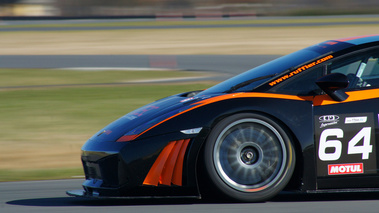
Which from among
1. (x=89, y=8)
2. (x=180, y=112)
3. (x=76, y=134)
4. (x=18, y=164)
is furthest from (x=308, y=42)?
(x=89, y=8)

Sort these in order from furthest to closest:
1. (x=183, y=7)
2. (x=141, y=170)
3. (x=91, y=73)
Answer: (x=183, y=7)
(x=91, y=73)
(x=141, y=170)

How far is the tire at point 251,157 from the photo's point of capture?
13.8ft

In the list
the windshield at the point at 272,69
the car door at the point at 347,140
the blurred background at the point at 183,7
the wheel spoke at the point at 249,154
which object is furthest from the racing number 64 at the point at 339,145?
the blurred background at the point at 183,7

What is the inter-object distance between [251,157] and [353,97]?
0.83 metres

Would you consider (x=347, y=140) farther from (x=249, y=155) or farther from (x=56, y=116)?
(x=56, y=116)

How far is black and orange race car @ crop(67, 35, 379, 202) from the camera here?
4176 millimetres

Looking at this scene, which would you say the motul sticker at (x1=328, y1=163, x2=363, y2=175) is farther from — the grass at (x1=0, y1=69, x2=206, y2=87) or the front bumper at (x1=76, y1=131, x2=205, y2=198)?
the grass at (x1=0, y1=69, x2=206, y2=87)

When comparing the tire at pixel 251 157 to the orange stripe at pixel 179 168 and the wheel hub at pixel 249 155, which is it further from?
the orange stripe at pixel 179 168

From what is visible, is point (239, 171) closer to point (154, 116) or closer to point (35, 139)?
point (154, 116)

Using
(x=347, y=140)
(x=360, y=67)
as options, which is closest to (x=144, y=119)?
(x=347, y=140)

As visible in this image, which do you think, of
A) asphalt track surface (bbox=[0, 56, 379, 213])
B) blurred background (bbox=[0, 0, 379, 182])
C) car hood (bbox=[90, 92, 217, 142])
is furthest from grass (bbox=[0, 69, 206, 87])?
car hood (bbox=[90, 92, 217, 142])

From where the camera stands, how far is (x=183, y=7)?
50.9 meters

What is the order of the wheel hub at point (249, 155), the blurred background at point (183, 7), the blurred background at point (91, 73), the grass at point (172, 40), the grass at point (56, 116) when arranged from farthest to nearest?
the blurred background at point (183, 7) < the grass at point (172, 40) < the blurred background at point (91, 73) < the grass at point (56, 116) < the wheel hub at point (249, 155)

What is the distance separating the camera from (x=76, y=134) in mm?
7898
